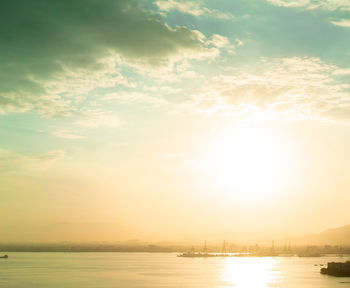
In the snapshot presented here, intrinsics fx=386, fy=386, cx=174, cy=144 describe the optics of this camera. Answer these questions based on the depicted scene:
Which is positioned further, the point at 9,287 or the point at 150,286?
the point at 150,286

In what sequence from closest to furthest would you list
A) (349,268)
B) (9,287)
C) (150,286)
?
(9,287) → (150,286) → (349,268)

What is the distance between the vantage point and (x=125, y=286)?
93.0 metres

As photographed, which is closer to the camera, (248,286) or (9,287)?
(9,287)

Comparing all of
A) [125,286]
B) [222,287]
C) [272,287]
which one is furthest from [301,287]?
[125,286]

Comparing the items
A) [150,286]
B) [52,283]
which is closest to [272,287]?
[150,286]

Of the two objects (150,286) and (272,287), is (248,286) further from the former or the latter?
(150,286)

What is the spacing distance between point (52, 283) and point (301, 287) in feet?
206

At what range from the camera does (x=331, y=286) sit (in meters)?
99.6

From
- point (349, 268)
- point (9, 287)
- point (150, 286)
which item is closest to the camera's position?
point (9, 287)

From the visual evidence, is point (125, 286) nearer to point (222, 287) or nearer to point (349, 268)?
point (222, 287)

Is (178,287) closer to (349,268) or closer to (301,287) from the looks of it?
(301,287)

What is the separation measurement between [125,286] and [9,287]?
26.5 metres

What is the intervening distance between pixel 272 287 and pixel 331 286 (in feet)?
53.7

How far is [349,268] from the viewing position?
436ft
